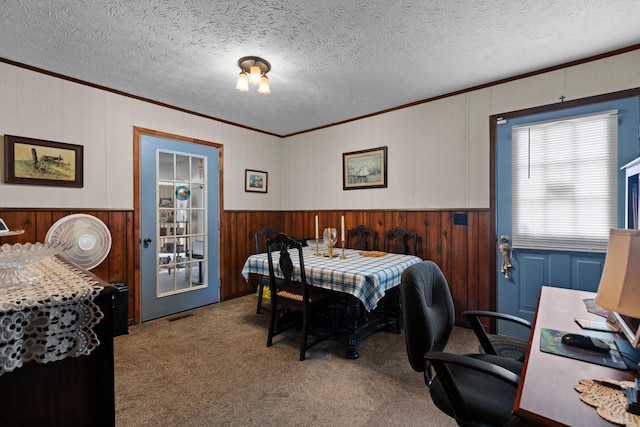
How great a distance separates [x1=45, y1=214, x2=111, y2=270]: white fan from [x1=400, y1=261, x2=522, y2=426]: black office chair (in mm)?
2684

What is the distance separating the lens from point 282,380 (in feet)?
6.98

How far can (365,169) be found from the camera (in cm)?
396

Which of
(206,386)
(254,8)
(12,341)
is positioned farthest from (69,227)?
(254,8)

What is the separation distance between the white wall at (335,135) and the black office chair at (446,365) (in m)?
→ 1.90

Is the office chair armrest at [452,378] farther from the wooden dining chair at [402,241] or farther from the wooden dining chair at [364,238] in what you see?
the wooden dining chair at [364,238]

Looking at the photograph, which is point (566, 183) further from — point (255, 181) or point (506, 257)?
point (255, 181)

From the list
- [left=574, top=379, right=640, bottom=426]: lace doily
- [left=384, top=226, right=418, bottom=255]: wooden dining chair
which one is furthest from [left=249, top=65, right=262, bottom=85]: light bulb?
[left=574, top=379, right=640, bottom=426]: lace doily

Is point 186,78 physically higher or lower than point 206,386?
higher

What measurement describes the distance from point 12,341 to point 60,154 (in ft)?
8.33

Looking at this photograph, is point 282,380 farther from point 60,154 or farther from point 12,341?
point 60,154

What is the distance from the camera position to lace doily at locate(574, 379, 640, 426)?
0.74 m

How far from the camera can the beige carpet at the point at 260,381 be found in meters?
1.76

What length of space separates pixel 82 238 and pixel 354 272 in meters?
2.36

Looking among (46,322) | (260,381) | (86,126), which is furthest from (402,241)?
(86,126)
